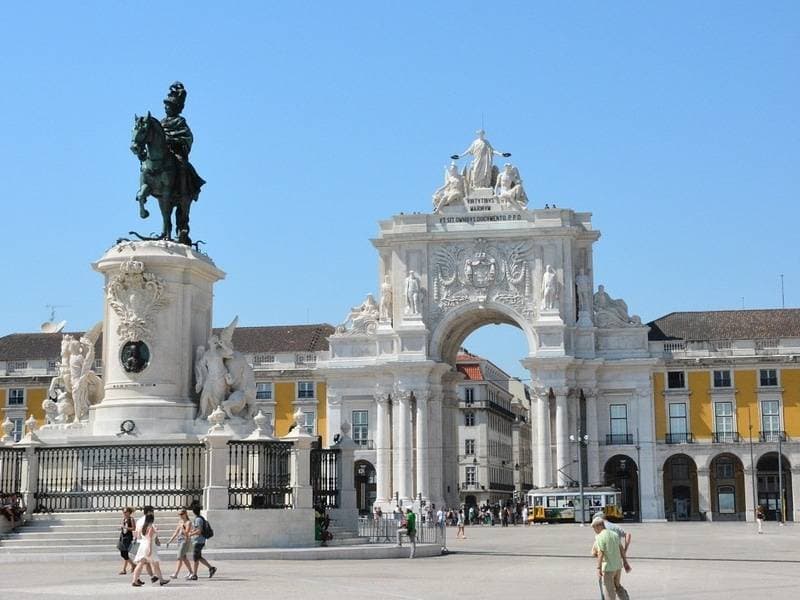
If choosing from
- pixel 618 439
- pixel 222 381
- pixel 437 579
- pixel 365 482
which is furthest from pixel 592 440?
pixel 437 579

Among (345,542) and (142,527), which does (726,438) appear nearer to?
(345,542)

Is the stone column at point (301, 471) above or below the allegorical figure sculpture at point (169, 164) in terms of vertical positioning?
below

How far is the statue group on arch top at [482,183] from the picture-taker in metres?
78.3

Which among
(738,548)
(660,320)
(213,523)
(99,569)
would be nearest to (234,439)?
(213,523)

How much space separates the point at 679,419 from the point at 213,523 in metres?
55.8

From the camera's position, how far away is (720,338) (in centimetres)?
8112

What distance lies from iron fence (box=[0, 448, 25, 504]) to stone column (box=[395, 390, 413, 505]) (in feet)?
164

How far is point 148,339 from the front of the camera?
1051 inches

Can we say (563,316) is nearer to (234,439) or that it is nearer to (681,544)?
(681,544)

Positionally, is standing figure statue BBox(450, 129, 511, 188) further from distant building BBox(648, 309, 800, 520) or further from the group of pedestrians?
the group of pedestrians

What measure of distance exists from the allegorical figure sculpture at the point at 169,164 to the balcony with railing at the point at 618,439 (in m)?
51.8

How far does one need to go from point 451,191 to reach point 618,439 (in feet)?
55.0

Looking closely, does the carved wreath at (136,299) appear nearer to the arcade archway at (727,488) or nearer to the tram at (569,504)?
the tram at (569,504)

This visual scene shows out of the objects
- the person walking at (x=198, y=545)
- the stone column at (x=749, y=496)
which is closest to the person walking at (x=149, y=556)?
the person walking at (x=198, y=545)
